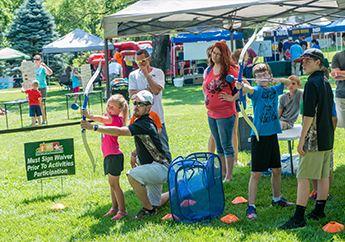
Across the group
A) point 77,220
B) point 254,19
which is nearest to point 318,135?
point 77,220

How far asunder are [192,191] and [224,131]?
3.97 feet

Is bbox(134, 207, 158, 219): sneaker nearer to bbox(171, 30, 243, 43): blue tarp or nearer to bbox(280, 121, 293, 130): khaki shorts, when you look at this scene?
bbox(280, 121, 293, 130): khaki shorts

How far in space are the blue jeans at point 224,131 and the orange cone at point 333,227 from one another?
5.93ft

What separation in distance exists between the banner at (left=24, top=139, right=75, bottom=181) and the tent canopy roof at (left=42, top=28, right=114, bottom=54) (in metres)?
14.5

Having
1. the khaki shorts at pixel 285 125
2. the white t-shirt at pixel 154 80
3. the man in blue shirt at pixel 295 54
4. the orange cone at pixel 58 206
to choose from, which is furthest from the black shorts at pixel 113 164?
the man in blue shirt at pixel 295 54

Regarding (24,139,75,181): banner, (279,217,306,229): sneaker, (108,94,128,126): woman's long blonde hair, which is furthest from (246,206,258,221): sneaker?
(24,139,75,181): banner

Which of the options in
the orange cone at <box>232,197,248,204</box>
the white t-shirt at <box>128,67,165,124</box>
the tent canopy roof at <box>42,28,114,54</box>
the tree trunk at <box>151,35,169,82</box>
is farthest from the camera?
the tree trunk at <box>151,35,169,82</box>

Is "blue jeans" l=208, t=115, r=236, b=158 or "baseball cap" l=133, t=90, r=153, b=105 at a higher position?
"baseball cap" l=133, t=90, r=153, b=105

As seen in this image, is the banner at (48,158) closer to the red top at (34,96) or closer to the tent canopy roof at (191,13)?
the tent canopy roof at (191,13)

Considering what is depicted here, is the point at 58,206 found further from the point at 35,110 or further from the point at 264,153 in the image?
the point at 35,110

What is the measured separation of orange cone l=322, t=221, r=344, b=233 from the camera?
3.64 metres

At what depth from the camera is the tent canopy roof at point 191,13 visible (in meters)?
4.74

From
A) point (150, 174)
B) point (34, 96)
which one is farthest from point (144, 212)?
point (34, 96)

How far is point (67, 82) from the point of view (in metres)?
23.7
